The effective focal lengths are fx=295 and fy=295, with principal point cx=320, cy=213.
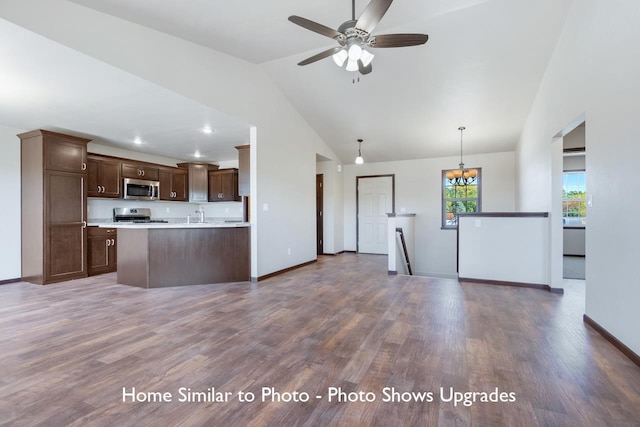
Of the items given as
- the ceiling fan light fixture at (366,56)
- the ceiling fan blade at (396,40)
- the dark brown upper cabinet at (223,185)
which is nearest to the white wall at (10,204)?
the dark brown upper cabinet at (223,185)

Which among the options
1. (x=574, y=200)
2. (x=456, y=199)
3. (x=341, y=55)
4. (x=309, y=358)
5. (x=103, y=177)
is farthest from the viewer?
(x=574, y=200)

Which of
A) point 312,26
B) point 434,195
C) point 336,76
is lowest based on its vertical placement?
point 434,195

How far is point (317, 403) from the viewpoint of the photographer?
1.71m

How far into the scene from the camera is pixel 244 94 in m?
4.44

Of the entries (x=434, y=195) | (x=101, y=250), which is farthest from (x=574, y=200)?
(x=101, y=250)

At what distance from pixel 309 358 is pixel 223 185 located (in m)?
5.74

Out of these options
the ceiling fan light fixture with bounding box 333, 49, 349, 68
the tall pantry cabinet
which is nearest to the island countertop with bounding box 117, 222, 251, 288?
the tall pantry cabinet

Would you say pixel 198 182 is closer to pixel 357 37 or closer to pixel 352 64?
pixel 352 64

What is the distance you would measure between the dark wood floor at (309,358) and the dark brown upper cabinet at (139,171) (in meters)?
2.78

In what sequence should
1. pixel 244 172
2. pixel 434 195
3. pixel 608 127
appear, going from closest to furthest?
pixel 608 127
pixel 244 172
pixel 434 195

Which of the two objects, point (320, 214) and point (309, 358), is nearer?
point (309, 358)

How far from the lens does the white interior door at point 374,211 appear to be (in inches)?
310

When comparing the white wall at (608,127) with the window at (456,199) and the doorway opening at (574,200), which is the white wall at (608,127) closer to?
the window at (456,199)

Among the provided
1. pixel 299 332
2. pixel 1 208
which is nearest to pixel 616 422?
pixel 299 332
